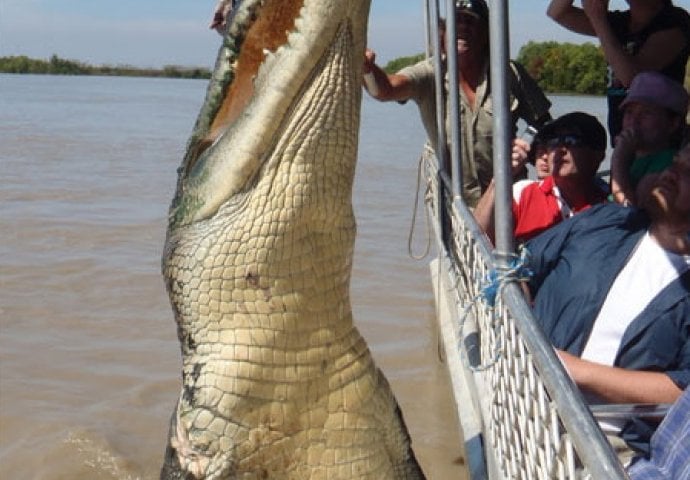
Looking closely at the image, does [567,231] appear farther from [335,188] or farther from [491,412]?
[335,188]

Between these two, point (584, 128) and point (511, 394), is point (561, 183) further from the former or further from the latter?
point (511, 394)

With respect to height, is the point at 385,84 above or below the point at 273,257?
above

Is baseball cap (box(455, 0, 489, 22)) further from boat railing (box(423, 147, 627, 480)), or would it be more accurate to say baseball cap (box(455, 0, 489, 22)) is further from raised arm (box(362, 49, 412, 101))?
boat railing (box(423, 147, 627, 480))

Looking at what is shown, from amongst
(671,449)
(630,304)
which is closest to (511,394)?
(671,449)

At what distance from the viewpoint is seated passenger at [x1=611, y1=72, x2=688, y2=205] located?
10.4 feet

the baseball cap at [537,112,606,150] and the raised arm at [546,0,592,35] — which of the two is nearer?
the baseball cap at [537,112,606,150]

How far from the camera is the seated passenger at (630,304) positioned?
93.7 inches

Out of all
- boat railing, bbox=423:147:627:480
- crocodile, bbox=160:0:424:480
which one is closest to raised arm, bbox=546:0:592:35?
boat railing, bbox=423:147:627:480

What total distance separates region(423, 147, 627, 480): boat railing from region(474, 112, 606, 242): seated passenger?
0.34 m

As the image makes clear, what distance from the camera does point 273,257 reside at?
181cm

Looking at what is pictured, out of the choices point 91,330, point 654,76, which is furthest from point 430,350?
point 654,76

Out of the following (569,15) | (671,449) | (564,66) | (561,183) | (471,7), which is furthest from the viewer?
(564,66)

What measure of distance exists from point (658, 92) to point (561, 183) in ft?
1.96

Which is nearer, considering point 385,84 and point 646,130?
point 646,130
